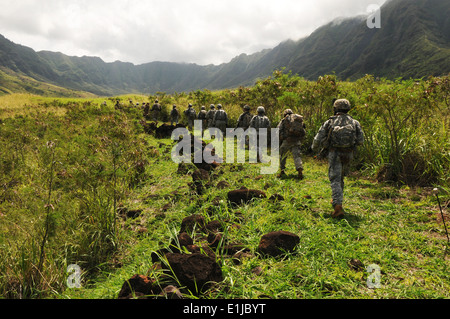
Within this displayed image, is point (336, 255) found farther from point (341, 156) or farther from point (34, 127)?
point (34, 127)

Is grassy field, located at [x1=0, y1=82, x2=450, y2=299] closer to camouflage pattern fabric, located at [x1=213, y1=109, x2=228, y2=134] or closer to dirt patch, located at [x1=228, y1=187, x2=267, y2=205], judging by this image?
dirt patch, located at [x1=228, y1=187, x2=267, y2=205]

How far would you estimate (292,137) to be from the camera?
7.48 metres

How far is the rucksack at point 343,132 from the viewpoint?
190 inches

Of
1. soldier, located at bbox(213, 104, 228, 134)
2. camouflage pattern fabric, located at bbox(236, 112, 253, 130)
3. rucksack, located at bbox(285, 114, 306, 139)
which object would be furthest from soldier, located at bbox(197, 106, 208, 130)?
rucksack, located at bbox(285, 114, 306, 139)

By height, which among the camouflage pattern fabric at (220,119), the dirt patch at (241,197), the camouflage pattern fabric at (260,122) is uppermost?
the camouflage pattern fabric at (220,119)

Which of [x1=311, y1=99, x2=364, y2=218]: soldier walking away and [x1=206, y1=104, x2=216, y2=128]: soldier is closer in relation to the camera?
[x1=311, y1=99, x2=364, y2=218]: soldier walking away

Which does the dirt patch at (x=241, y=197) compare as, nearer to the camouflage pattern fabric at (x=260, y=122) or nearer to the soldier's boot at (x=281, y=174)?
the soldier's boot at (x=281, y=174)

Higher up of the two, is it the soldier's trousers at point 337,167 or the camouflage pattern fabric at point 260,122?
the camouflage pattern fabric at point 260,122

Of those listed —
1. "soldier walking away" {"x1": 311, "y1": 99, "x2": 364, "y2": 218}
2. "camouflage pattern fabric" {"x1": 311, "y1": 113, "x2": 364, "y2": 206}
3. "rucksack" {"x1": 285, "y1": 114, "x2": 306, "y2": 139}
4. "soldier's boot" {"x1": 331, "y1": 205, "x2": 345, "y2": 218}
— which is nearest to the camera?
"soldier's boot" {"x1": 331, "y1": 205, "x2": 345, "y2": 218}

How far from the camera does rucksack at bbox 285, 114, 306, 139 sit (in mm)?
7258

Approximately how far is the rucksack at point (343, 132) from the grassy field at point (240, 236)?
57.5 inches

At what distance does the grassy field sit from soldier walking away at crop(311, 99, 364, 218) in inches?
24.9

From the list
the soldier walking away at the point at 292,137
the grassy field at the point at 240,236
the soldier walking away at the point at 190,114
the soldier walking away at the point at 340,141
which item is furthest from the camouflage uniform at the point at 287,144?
the soldier walking away at the point at 190,114
